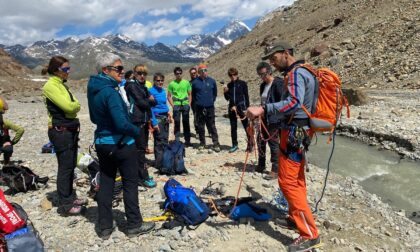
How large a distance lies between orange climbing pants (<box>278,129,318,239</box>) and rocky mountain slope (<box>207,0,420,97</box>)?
20153 millimetres

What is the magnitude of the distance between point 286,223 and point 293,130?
203 cm

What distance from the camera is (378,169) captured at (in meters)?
11.0

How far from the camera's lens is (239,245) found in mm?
5965

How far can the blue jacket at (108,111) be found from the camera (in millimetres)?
5254

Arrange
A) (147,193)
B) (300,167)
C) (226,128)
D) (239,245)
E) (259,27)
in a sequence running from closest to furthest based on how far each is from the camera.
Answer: (300,167), (239,245), (147,193), (226,128), (259,27)

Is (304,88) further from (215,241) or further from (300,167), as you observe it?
(215,241)

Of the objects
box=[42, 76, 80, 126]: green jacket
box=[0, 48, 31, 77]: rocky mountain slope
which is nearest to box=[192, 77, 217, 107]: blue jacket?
box=[42, 76, 80, 126]: green jacket

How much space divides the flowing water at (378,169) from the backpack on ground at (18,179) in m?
8.19

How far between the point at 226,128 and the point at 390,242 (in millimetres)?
11356

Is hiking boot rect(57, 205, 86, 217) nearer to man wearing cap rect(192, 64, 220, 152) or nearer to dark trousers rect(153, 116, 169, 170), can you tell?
dark trousers rect(153, 116, 169, 170)

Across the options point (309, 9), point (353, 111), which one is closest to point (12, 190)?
point (353, 111)

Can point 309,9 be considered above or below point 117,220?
above

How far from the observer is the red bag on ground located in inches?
198

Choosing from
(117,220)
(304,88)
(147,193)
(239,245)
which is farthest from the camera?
(147,193)
